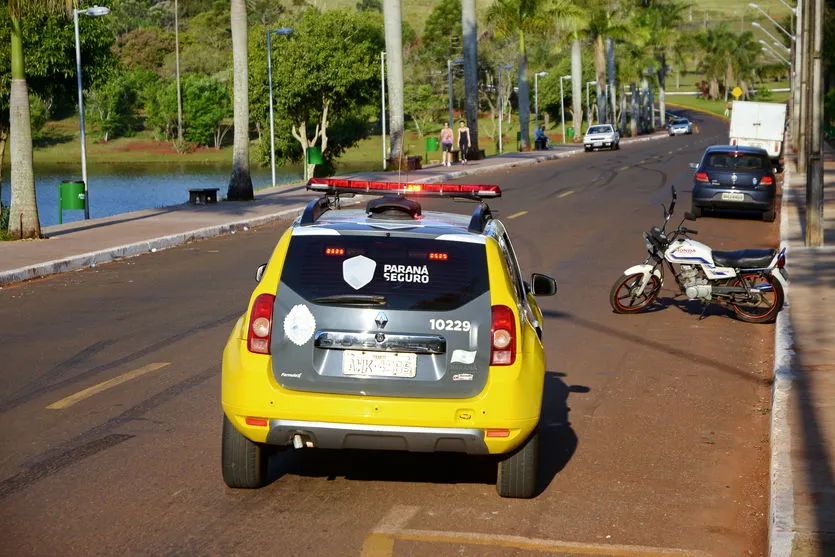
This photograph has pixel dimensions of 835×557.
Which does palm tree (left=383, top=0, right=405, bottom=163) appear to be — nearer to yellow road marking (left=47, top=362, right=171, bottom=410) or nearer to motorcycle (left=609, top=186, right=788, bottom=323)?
motorcycle (left=609, top=186, right=788, bottom=323)

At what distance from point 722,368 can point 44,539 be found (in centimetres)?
704

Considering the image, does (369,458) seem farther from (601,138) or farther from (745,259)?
(601,138)

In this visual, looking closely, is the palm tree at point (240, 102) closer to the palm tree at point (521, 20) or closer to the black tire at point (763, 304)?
the black tire at point (763, 304)

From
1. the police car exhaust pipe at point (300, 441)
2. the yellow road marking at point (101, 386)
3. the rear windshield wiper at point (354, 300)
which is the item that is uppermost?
the rear windshield wiper at point (354, 300)

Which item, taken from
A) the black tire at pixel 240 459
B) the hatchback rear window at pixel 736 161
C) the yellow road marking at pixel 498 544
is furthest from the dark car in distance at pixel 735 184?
the yellow road marking at pixel 498 544

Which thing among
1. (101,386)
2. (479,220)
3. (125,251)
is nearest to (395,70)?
(125,251)

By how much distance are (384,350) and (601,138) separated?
208ft

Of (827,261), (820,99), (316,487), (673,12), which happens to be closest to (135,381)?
(316,487)

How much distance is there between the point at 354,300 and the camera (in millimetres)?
6832

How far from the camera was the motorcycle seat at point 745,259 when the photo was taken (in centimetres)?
1403

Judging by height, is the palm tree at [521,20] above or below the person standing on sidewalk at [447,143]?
above

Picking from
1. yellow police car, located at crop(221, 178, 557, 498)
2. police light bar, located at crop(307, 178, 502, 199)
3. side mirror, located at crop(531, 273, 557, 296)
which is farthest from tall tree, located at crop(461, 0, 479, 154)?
yellow police car, located at crop(221, 178, 557, 498)

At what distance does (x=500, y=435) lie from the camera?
6828mm

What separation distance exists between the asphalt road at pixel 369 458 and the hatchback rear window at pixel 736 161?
12.2 meters
